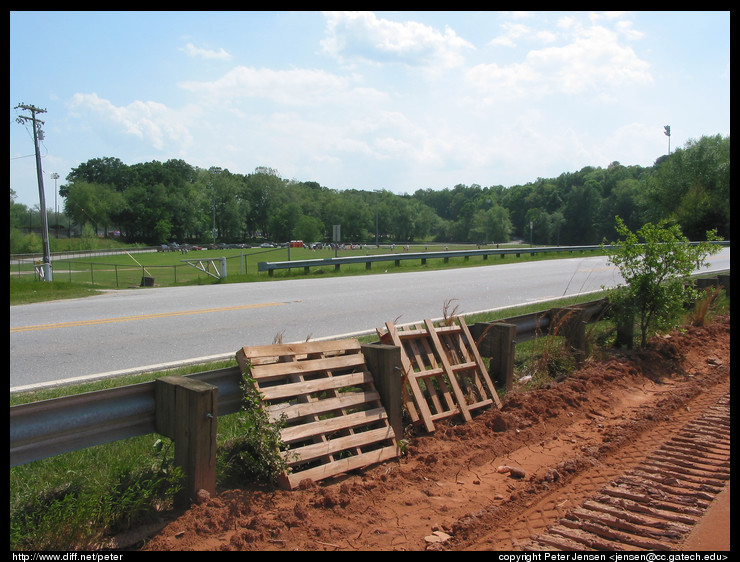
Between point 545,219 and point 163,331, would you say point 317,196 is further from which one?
point 163,331

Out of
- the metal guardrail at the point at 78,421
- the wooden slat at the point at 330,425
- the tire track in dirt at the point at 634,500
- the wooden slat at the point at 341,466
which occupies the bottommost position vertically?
the tire track in dirt at the point at 634,500

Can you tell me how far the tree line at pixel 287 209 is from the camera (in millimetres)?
104250

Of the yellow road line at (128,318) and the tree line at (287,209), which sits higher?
the tree line at (287,209)

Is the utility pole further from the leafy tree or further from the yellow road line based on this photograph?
the leafy tree

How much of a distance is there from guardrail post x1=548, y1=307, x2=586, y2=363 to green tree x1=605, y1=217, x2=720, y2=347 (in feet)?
3.18

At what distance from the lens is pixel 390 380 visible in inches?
193

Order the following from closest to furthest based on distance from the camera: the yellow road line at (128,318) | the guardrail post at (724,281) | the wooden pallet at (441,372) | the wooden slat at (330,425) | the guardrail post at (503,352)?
the wooden slat at (330,425), the wooden pallet at (441,372), the guardrail post at (503,352), the yellow road line at (128,318), the guardrail post at (724,281)

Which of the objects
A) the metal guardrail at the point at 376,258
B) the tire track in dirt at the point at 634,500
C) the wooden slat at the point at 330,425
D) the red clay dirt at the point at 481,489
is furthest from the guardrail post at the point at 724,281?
the wooden slat at the point at 330,425

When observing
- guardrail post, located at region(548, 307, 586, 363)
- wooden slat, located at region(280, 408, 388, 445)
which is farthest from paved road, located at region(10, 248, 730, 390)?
wooden slat, located at region(280, 408, 388, 445)

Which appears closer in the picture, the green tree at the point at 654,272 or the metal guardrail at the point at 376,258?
the green tree at the point at 654,272

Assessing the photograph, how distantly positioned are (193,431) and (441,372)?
101 inches

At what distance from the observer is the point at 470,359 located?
239 inches

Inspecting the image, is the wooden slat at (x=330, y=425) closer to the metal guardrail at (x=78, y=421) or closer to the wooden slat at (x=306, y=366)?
the wooden slat at (x=306, y=366)

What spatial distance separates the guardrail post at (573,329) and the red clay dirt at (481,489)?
0.82 m
